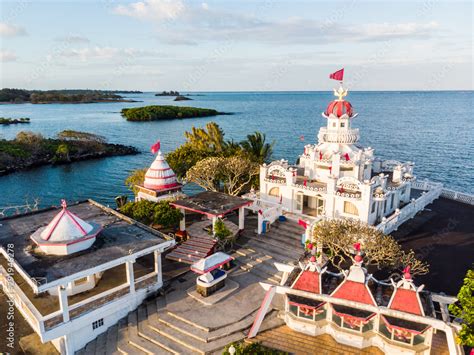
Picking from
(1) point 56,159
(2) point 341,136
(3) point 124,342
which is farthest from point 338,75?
(1) point 56,159

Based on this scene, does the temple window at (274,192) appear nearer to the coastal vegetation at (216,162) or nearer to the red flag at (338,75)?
the coastal vegetation at (216,162)

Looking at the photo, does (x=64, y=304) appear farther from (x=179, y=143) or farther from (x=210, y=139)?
(x=179, y=143)

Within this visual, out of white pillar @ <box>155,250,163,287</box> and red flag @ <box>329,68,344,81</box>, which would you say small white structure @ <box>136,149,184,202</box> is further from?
red flag @ <box>329,68,344,81</box>

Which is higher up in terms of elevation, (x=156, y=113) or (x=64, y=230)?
(x=156, y=113)

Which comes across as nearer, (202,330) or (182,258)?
(202,330)

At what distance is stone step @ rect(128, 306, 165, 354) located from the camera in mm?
17672

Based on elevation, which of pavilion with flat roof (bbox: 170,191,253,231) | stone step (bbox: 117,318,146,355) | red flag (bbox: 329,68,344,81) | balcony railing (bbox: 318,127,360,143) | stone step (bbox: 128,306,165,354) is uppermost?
red flag (bbox: 329,68,344,81)

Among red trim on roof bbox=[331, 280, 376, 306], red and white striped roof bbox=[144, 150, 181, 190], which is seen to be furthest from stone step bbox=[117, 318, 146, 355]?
red and white striped roof bbox=[144, 150, 181, 190]

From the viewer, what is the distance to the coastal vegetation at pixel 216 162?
34.5 metres

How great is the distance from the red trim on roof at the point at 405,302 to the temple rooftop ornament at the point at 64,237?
16502 mm

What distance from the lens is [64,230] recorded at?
1988 cm

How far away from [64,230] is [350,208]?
20.6 m

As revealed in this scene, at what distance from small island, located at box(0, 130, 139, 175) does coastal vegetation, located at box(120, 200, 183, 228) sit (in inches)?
1991

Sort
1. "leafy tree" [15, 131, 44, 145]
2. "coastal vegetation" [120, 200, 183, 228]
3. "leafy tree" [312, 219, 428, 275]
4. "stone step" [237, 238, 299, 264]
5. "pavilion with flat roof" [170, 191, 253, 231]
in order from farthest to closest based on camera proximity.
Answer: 1. "leafy tree" [15, 131, 44, 145]
2. "coastal vegetation" [120, 200, 183, 228]
3. "pavilion with flat roof" [170, 191, 253, 231]
4. "stone step" [237, 238, 299, 264]
5. "leafy tree" [312, 219, 428, 275]
